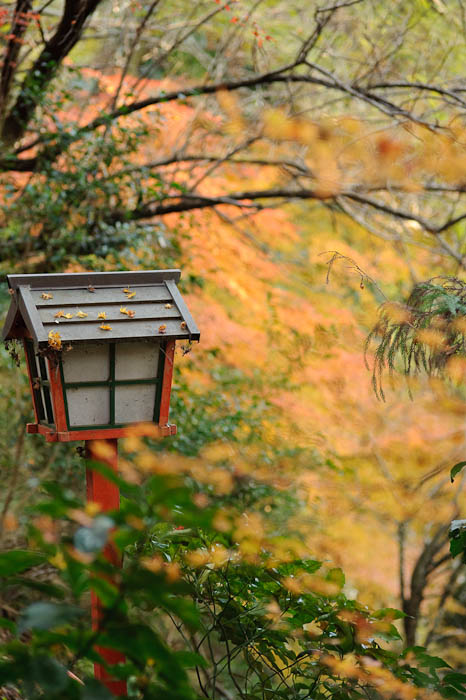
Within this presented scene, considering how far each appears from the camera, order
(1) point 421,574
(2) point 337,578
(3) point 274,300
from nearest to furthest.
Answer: (2) point 337,578, (1) point 421,574, (3) point 274,300

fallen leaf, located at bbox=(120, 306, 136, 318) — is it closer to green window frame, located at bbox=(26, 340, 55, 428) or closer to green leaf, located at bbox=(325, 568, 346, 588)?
green window frame, located at bbox=(26, 340, 55, 428)

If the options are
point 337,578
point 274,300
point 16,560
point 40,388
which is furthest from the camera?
point 274,300

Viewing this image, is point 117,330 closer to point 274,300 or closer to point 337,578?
point 337,578

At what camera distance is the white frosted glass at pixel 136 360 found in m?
1.83

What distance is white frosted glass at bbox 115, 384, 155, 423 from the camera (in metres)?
1.85

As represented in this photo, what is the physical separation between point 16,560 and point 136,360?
0.91 meters

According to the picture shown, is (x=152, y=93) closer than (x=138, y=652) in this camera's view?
No

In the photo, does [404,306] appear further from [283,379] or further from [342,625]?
[283,379]

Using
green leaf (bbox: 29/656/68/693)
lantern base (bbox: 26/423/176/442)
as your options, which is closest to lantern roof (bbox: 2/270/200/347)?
lantern base (bbox: 26/423/176/442)

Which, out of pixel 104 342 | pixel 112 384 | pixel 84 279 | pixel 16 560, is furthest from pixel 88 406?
pixel 16 560

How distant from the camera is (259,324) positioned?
5.43m

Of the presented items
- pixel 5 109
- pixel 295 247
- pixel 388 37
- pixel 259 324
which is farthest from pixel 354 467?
pixel 5 109

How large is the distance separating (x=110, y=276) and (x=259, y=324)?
360cm

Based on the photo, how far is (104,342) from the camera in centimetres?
175
